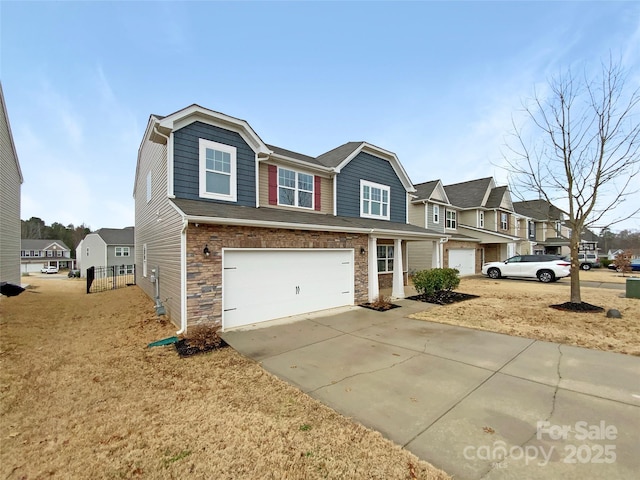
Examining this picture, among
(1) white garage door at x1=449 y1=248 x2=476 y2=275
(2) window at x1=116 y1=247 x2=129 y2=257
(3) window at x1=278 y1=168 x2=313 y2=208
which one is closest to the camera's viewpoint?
(3) window at x1=278 y1=168 x2=313 y2=208

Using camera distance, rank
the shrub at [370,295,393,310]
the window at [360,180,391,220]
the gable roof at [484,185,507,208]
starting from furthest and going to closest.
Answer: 1. the gable roof at [484,185,507,208]
2. the window at [360,180,391,220]
3. the shrub at [370,295,393,310]

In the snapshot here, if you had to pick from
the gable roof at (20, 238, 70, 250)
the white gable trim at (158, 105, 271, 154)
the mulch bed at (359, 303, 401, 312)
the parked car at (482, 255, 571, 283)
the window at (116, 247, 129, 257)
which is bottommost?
the mulch bed at (359, 303, 401, 312)

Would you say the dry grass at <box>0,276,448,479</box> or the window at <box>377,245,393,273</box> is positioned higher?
the window at <box>377,245,393,273</box>

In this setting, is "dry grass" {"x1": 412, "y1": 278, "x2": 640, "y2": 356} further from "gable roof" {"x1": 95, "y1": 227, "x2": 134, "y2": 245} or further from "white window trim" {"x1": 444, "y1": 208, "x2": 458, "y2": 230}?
"gable roof" {"x1": 95, "y1": 227, "x2": 134, "y2": 245}

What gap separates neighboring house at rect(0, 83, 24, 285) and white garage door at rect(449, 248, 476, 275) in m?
24.1

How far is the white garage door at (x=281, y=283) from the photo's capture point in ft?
24.6

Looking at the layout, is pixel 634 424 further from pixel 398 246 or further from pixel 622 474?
pixel 398 246

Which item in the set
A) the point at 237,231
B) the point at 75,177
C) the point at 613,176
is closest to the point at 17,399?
the point at 237,231

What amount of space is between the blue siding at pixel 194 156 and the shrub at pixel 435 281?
766 centimetres

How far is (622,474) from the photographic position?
2.48 m

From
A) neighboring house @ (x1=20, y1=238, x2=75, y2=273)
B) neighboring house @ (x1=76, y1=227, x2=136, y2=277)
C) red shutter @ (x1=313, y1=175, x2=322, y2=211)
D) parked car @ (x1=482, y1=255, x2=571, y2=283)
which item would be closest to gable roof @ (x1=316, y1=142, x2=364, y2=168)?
red shutter @ (x1=313, y1=175, x2=322, y2=211)

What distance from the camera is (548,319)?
26.9 feet

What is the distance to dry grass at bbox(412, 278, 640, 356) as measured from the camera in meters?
6.38

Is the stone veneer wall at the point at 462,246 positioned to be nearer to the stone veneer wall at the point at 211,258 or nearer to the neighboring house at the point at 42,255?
the stone veneer wall at the point at 211,258
